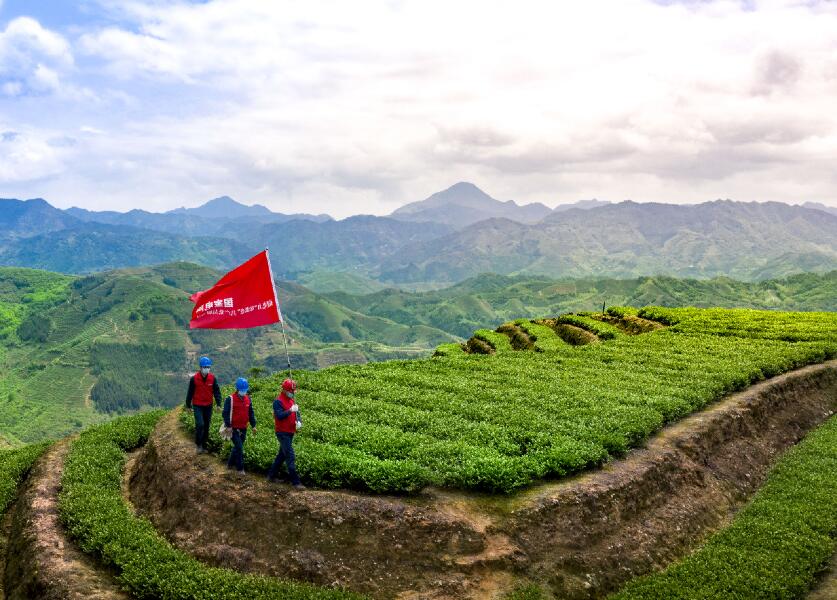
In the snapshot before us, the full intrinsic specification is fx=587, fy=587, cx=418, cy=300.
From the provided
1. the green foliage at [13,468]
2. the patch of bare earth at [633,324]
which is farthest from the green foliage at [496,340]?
the green foliage at [13,468]

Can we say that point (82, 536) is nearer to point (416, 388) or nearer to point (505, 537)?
point (505, 537)

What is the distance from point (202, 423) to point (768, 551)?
16.8m

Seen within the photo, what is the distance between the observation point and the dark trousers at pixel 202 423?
62.2ft

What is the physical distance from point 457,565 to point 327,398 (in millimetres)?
11194

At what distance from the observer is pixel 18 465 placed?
2262cm

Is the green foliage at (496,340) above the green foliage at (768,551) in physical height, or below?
above

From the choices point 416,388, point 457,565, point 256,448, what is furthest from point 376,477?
point 416,388

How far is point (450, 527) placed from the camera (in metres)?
14.3

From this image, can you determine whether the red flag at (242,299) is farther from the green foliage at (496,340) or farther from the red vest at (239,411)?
the green foliage at (496,340)

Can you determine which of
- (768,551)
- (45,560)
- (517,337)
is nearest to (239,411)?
(45,560)

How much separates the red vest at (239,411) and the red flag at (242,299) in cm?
312

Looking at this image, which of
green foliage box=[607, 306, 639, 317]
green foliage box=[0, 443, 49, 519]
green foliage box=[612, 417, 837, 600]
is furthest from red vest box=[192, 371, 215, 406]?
green foliage box=[607, 306, 639, 317]

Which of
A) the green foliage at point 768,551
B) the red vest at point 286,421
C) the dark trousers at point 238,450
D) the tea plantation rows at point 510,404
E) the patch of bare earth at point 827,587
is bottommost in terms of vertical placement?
the patch of bare earth at point 827,587

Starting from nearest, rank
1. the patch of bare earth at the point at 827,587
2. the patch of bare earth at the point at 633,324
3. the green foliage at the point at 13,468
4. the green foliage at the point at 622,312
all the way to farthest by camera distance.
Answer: the patch of bare earth at the point at 827,587, the green foliage at the point at 13,468, the patch of bare earth at the point at 633,324, the green foliage at the point at 622,312
